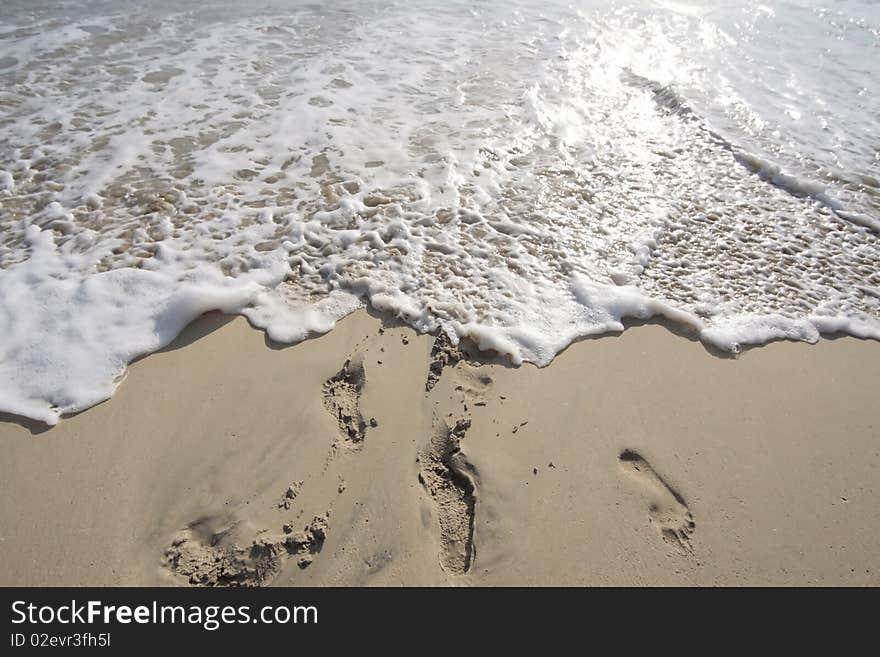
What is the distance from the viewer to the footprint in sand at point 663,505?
2.18 meters

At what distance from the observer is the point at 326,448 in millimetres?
2414

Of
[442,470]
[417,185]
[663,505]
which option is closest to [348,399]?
[442,470]

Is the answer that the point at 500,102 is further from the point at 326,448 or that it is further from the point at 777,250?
the point at 326,448

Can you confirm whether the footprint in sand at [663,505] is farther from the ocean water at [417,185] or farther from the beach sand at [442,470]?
the ocean water at [417,185]

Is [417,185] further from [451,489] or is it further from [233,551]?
[233,551]

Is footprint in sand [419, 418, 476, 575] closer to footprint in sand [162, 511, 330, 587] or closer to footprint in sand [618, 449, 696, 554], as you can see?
footprint in sand [162, 511, 330, 587]

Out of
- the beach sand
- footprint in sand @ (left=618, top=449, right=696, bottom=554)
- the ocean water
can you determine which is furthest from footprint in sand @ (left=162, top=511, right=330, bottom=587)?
footprint in sand @ (left=618, top=449, right=696, bottom=554)

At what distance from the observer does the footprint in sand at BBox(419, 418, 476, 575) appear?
2125 mm

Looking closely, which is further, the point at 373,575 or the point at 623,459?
the point at 623,459

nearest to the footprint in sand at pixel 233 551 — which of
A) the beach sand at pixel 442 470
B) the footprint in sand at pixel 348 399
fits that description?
the beach sand at pixel 442 470

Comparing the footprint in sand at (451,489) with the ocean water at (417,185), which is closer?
the footprint in sand at (451,489)

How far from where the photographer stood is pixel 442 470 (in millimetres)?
2355

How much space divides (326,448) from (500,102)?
4.08m
